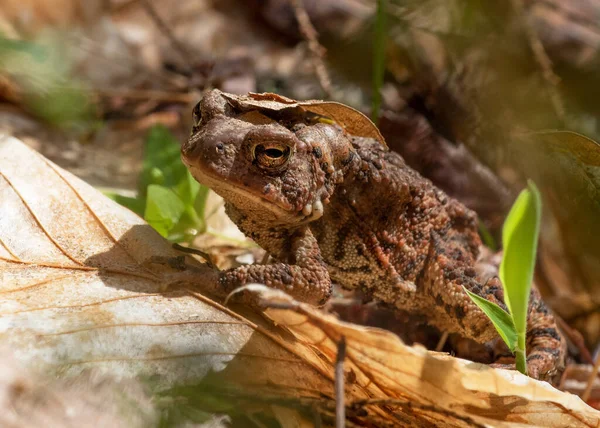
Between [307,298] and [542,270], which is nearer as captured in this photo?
[307,298]

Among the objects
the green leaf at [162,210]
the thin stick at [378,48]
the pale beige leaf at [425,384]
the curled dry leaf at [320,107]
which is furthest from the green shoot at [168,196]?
the thin stick at [378,48]

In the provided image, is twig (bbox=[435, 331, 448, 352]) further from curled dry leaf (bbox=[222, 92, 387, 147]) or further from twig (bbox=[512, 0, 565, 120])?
twig (bbox=[512, 0, 565, 120])

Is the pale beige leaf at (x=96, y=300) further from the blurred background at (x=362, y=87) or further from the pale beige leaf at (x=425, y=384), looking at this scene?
the blurred background at (x=362, y=87)

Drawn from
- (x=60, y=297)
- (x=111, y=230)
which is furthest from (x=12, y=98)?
(x=60, y=297)

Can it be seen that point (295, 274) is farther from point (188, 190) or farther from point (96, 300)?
point (188, 190)

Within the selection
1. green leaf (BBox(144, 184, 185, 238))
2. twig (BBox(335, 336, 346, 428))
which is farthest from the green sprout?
green leaf (BBox(144, 184, 185, 238))

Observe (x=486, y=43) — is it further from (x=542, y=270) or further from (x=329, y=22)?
(x=329, y=22)

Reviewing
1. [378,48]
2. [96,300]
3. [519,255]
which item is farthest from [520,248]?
[378,48]
